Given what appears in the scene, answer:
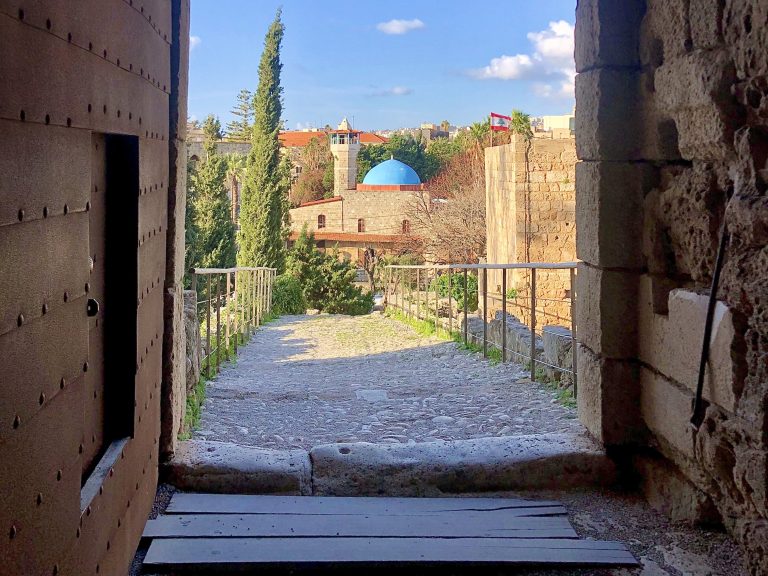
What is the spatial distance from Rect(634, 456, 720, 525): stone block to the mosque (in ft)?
111

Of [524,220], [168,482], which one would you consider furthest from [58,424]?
[524,220]

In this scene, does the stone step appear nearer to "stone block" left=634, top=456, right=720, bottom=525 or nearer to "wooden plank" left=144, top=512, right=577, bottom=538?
"stone block" left=634, top=456, right=720, bottom=525

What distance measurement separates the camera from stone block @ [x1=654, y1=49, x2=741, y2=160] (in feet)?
9.55

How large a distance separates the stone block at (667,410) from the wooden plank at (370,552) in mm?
465

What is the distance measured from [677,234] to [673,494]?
1.05 meters

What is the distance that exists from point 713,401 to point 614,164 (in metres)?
1.25

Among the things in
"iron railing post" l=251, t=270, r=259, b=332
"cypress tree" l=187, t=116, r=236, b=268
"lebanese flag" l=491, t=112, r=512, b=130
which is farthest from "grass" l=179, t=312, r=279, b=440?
"lebanese flag" l=491, t=112, r=512, b=130

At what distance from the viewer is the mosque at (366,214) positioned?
38906 millimetres

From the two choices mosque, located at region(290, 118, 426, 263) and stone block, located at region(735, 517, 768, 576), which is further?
mosque, located at region(290, 118, 426, 263)

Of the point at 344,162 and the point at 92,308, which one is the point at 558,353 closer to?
the point at 92,308

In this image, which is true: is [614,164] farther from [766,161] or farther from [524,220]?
[524,220]

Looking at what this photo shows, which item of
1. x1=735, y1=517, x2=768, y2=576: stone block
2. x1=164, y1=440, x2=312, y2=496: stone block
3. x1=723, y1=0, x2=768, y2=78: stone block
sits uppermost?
x1=723, y1=0, x2=768, y2=78: stone block

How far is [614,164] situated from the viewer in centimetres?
385

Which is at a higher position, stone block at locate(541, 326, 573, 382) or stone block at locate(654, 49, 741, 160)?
stone block at locate(654, 49, 741, 160)
